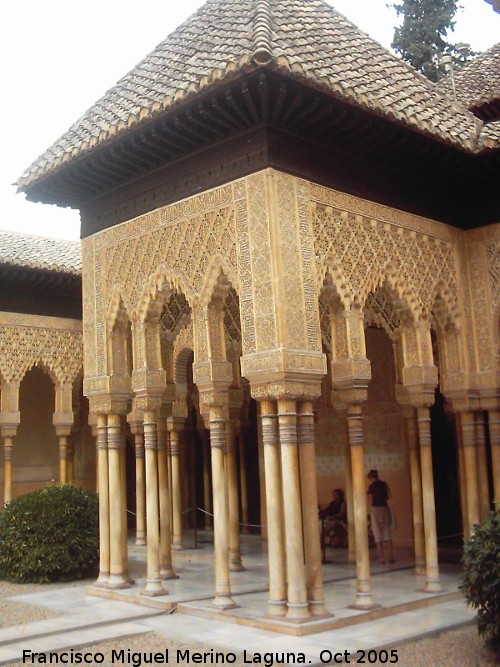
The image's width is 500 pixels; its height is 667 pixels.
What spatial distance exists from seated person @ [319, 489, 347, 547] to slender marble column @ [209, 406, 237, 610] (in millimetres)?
4680

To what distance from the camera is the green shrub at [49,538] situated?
11.6 metres

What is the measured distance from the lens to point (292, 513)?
752cm

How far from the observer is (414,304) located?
9.38 metres

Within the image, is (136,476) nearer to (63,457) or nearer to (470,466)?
(63,457)

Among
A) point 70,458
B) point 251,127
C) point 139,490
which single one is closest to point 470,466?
point 251,127

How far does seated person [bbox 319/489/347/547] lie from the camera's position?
42.7ft

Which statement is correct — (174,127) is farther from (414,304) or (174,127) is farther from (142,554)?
(142,554)

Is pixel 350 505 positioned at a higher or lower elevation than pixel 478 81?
lower

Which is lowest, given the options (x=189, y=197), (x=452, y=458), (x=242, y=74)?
(x=452, y=458)

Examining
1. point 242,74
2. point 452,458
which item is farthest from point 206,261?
point 452,458

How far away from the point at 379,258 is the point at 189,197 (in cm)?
230

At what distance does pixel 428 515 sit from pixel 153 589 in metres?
3.34

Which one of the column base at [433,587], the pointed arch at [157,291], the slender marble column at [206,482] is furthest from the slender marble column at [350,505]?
the slender marble column at [206,482]

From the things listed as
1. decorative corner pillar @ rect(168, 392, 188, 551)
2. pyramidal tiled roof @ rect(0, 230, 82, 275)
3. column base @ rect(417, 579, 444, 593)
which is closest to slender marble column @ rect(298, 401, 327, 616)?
column base @ rect(417, 579, 444, 593)
